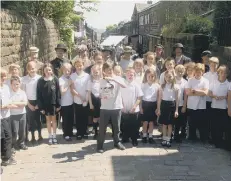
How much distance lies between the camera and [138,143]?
22.4ft

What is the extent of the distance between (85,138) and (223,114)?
3108 millimetres

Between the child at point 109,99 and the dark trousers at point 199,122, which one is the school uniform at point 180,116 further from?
the child at point 109,99

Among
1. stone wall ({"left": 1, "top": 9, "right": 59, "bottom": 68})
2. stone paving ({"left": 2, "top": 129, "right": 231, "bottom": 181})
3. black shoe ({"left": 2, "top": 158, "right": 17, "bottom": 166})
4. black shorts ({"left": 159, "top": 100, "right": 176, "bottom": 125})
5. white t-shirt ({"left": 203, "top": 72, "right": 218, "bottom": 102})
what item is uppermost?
stone wall ({"left": 1, "top": 9, "right": 59, "bottom": 68})

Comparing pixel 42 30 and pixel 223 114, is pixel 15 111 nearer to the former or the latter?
pixel 223 114

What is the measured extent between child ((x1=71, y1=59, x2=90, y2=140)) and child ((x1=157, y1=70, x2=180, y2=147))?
1.67 metres

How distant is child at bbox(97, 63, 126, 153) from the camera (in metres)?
6.08

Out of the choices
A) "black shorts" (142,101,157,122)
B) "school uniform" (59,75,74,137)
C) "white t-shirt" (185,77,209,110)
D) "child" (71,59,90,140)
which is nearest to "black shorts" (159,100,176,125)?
"black shorts" (142,101,157,122)

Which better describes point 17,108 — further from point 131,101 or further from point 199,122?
point 199,122

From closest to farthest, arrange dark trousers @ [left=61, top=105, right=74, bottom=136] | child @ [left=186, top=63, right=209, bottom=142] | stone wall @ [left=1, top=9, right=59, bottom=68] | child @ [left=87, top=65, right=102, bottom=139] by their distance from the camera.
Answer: child @ [left=186, top=63, right=209, bottom=142] → child @ [left=87, top=65, right=102, bottom=139] → dark trousers @ [left=61, top=105, right=74, bottom=136] → stone wall @ [left=1, top=9, right=59, bottom=68]

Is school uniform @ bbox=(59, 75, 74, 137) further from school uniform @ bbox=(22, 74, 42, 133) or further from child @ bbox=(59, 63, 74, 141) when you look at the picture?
school uniform @ bbox=(22, 74, 42, 133)

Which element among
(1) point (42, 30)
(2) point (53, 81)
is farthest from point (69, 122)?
(1) point (42, 30)

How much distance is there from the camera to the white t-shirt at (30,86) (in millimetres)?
6500

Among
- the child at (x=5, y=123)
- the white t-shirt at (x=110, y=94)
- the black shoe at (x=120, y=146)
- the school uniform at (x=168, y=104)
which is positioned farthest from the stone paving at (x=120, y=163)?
the white t-shirt at (x=110, y=94)

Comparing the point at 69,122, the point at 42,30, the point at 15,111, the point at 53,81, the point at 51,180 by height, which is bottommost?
the point at 51,180
